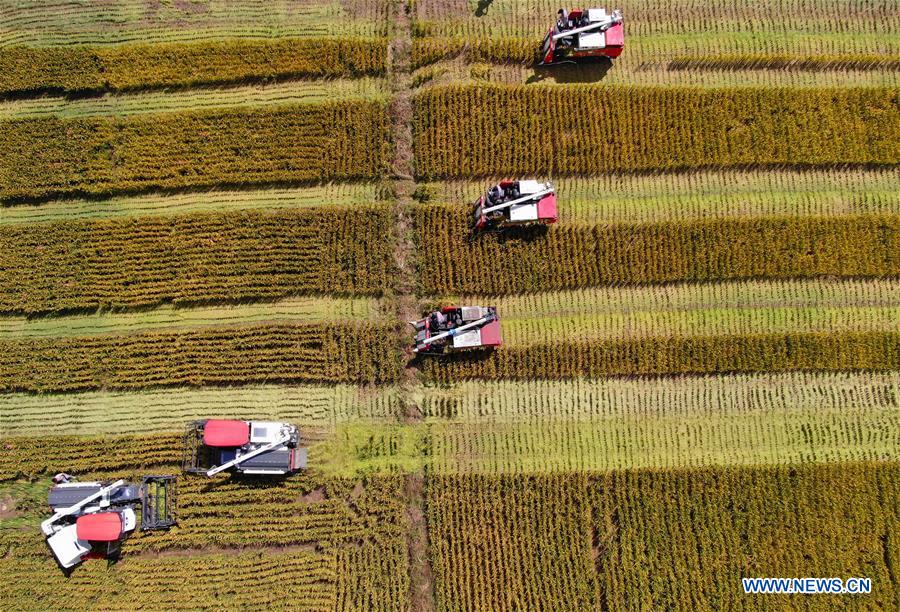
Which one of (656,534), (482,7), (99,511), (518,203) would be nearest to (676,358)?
(656,534)

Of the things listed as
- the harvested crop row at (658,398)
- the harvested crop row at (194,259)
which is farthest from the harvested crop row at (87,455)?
the harvested crop row at (658,398)

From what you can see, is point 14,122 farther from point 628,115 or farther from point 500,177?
point 628,115

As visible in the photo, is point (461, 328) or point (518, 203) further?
point (518, 203)

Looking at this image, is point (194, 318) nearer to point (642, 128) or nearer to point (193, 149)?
point (193, 149)

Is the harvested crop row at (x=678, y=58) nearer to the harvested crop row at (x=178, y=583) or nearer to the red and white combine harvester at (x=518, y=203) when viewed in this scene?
the red and white combine harvester at (x=518, y=203)

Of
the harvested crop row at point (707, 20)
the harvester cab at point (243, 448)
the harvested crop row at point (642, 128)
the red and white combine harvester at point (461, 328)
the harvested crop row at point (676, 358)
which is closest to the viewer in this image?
the harvester cab at point (243, 448)

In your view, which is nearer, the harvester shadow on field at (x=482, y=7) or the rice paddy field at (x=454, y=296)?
the rice paddy field at (x=454, y=296)
